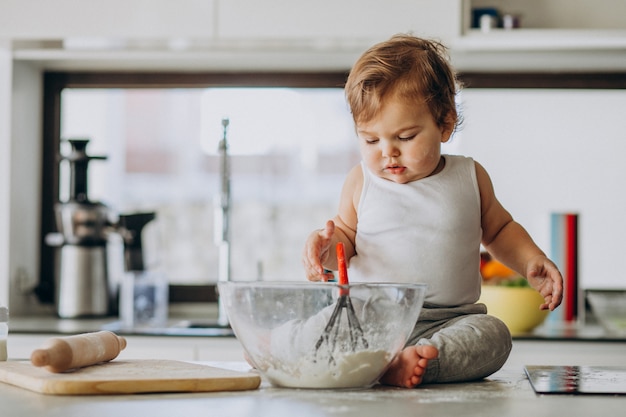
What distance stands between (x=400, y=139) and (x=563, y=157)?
5.52ft

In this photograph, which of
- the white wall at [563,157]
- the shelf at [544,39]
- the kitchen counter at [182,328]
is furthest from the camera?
the white wall at [563,157]

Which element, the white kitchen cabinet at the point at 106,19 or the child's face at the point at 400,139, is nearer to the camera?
the child's face at the point at 400,139

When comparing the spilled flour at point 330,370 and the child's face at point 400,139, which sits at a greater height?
the child's face at point 400,139

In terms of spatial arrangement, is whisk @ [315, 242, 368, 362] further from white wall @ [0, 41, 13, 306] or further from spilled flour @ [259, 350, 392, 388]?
white wall @ [0, 41, 13, 306]

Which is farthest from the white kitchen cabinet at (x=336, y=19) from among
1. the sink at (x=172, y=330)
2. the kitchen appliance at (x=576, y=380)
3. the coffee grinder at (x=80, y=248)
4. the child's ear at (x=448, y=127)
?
the kitchen appliance at (x=576, y=380)

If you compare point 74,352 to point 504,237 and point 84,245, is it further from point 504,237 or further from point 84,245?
point 84,245

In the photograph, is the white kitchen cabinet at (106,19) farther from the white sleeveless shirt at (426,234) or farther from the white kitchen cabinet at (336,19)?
the white sleeveless shirt at (426,234)

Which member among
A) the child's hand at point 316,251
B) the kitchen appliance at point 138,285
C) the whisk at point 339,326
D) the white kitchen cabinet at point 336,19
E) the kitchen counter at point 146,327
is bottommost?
the kitchen counter at point 146,327

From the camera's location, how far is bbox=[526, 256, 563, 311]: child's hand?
1.10 m

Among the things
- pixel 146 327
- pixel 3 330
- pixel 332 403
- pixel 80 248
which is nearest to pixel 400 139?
pixel 332 403

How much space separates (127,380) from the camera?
0.88 m

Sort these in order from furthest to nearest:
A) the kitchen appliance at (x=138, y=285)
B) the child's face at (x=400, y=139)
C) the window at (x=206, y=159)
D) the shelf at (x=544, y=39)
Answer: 1. the window at (x=206, y=159)
2. the kitchen appliance at (x=138, y=285)
3. the shelf at (x=544, y=39)
4. the child's face at (x=400, y=139)

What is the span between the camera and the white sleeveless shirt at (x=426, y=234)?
3.82ft

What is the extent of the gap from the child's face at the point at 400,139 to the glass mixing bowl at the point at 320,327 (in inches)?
11.7
